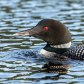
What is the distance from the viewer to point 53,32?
18.7 feet

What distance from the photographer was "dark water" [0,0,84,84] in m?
4.50

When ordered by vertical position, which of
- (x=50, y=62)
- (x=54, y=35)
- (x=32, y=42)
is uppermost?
(x=54, y=35)

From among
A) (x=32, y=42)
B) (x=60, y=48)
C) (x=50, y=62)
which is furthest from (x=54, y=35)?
(x=32, y=42)

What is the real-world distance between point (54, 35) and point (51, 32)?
9 centimetres

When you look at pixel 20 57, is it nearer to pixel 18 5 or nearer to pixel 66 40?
pixel 66 40

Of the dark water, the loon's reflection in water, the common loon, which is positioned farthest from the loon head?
the dark water

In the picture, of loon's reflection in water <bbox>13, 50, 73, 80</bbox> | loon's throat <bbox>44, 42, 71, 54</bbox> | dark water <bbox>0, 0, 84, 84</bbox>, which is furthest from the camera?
loon's throat <bbox>44, 42, 71, 54</bbox>

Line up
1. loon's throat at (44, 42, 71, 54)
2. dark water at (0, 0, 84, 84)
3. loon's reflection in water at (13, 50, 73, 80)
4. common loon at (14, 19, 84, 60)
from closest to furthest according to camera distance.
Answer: dark water at (0, 0, 84, 84) → loon's reflection in water at (13, 50, 73, 80) → common loon at (14, 19, 84, 60) → loon's throat at (44, 42, 71, 54)

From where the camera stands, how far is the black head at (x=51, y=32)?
18.5 ft

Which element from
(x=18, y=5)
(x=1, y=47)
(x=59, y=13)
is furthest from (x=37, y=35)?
(x=18, y=5)

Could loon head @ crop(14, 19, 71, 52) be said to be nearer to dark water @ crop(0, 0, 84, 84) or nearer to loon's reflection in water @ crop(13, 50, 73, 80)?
loon's reflection in water @ crop(13, 50, 73, 80)

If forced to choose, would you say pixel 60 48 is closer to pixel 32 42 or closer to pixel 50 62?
pixel 50 62

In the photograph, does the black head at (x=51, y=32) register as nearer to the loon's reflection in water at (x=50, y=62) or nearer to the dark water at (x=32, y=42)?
the loon's reflection in water at (x=50, y=62)

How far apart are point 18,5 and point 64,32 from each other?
7.54 meters
